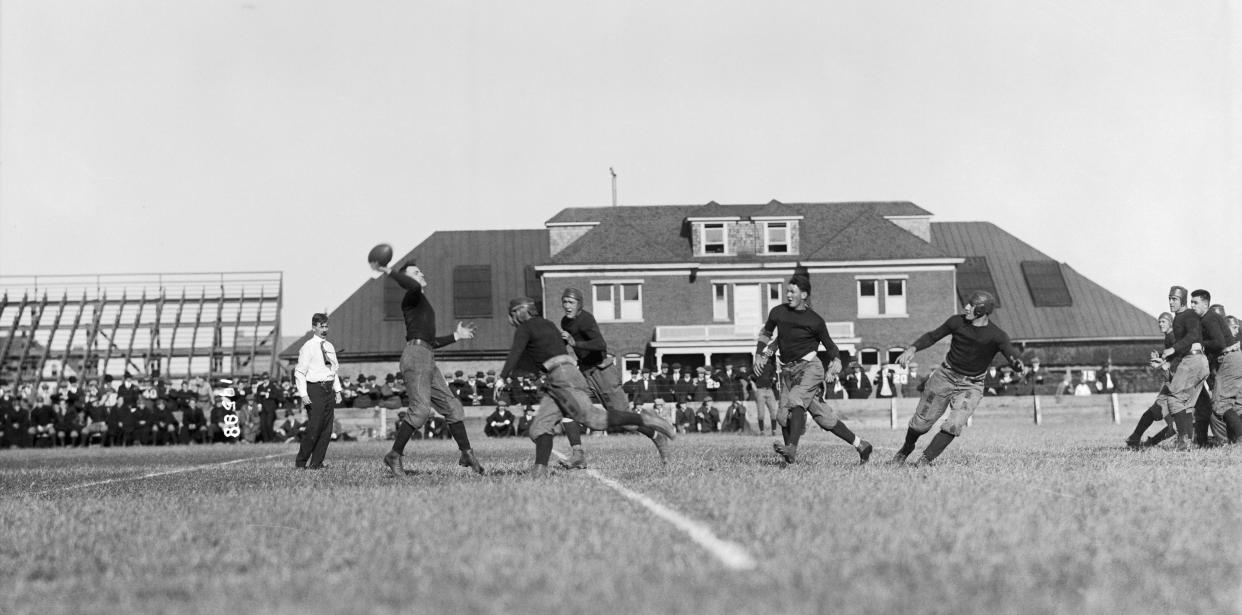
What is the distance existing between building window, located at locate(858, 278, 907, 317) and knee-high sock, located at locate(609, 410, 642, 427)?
44.9m

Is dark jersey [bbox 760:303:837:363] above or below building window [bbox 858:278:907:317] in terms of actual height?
below

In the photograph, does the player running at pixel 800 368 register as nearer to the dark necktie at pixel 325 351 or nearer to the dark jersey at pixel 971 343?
the dark jersey at pixel 971 343

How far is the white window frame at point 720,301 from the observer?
57.2 meters

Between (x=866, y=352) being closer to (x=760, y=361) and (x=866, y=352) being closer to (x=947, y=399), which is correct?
(x=760, y=361)

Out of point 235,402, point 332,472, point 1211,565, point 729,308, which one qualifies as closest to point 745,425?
point 235,402

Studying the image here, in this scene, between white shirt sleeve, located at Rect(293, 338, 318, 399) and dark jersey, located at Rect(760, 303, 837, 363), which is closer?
dark jersey, located at Rect(760, 303, 837, 363)

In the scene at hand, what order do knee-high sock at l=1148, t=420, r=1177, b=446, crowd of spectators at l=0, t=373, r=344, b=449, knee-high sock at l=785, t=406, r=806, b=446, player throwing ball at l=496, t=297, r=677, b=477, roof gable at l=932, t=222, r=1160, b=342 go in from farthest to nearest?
roof gable at l=932, t=222, r=1160, b=342 < crowd of spectators at l=0, t=373, r=344, b=449 < knee-high sock at l=1148, t=420, r=1177, b=446 < knee-high sock at l=785, t=406, r=806, b=446 < player throwing ball at l=496, t=297, r=677, b=477

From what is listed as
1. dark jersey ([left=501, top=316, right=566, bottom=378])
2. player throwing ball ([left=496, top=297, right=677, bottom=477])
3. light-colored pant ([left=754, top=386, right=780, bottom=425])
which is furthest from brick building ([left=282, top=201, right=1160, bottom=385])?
dark jersey ([left=501, top=316, right=566, bottom=378])

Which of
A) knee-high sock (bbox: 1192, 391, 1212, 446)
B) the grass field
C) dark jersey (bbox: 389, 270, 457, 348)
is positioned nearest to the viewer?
the grass field

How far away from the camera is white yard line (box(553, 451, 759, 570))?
20.7 ft

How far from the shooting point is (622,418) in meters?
13.3

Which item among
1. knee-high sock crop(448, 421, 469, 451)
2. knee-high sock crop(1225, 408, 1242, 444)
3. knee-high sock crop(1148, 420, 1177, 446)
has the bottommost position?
knee-high sock crop(1148, 420, 1177, 446)

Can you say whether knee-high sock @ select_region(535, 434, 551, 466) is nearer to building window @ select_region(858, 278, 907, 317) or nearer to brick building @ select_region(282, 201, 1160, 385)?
brick building @ select_region(282, 201, 1160, 385)

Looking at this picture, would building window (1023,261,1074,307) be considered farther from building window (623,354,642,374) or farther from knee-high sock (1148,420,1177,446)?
knee-high sock (1148,420,1177,446)
